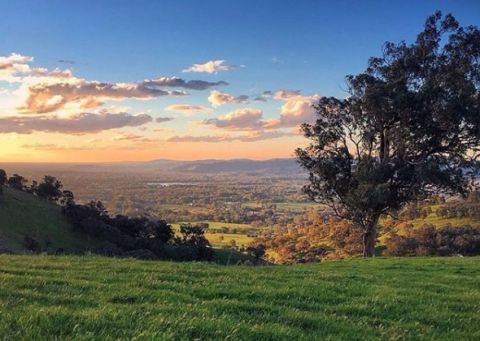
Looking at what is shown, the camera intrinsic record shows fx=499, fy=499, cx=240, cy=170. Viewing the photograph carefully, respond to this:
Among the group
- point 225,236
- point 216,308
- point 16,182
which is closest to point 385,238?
point 225,236

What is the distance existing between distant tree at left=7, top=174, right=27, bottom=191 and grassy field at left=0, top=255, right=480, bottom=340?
111m

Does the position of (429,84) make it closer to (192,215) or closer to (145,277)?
(145,277)

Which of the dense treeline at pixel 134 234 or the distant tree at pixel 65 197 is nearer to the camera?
the dense treeline at pixel 134 234

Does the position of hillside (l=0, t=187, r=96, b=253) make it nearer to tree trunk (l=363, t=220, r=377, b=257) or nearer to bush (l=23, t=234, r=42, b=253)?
bush (l=23, t=234, r=42, b=253)

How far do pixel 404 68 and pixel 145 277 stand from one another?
3436 cm

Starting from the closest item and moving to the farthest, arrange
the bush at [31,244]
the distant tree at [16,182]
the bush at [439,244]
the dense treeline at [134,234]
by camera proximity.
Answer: the bush at [439,244]
the dense treeline at [134,234]
the bush at [31,244]
the distant tree at [16,182]

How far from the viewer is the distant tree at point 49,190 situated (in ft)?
380

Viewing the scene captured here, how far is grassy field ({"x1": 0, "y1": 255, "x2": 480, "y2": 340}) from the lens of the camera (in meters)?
7.17

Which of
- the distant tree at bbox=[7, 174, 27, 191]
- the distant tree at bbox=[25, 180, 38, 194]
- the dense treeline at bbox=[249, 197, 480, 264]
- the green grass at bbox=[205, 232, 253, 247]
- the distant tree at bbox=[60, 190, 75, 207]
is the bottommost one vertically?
the green grass at bbox=[205, 232, 253, 247]

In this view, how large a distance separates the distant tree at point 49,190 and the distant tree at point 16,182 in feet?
14.8

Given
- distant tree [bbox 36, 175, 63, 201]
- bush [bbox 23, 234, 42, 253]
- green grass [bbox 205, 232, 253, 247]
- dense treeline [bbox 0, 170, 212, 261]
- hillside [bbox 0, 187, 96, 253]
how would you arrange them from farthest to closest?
green grass [bbox 205, 232, 253, 247], distant tree [bbox 36, 175, 63, 201], hillside [bbox 0, 187, 96, 253], bush [bbox 23, 234, 42, 253], dense treeline [bbox 0, 170, 212, 261]

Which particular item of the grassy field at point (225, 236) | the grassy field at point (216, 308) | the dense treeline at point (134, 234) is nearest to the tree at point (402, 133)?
the grassy field at point (216, 308)

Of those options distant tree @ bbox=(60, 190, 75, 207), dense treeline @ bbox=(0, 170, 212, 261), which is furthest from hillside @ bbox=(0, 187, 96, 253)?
distant tree @ bbox=(60, 190, 75, 207)

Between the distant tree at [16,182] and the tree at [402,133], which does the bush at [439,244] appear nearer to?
the tree at [402,133]
